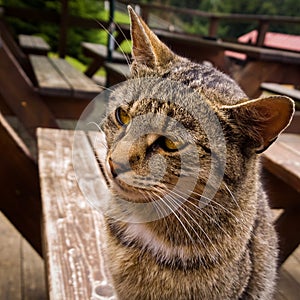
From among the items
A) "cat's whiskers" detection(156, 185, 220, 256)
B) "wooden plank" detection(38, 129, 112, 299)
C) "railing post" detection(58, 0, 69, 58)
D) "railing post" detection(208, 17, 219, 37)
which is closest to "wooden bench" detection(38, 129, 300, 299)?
"wooden plank" detection(38, 129, 112, 299)

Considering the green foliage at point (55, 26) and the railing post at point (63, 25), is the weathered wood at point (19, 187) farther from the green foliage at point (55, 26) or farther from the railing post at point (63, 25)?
the green foliage at point (55, 26)

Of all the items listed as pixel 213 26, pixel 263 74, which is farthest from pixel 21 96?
pixel 213 26

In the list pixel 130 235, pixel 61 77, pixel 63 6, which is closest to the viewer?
pixel 130 235

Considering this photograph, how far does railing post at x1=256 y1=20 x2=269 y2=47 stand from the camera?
13.9 feet

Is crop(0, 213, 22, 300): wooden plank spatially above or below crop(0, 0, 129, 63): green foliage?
above

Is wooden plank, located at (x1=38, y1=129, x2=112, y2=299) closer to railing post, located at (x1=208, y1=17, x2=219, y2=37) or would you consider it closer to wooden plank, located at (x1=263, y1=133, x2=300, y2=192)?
wooden plank, located at (x1=263, y1=133, x2=300, y2=192)

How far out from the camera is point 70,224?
133 centimetres

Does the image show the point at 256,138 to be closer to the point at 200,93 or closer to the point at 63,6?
the point at 200,93

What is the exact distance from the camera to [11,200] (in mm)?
1836

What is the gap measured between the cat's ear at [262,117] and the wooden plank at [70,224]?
1.79 feet

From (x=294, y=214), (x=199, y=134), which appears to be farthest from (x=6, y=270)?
(x=199, y=134)

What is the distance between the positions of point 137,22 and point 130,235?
524 millimetres

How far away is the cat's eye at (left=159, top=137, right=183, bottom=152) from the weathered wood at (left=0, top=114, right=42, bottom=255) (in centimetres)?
102

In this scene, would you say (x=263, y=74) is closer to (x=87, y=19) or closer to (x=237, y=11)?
(x=87, y=19)
